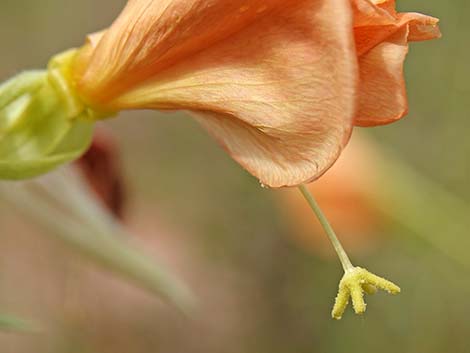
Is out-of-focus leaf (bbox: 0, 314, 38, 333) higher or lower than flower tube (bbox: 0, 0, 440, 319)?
lower

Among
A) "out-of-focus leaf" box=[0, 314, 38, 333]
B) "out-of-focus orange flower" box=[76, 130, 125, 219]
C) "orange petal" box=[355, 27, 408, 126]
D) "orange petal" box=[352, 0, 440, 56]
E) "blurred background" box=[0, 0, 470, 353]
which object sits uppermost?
"orange petal" box=[352, 0, 440, 56]

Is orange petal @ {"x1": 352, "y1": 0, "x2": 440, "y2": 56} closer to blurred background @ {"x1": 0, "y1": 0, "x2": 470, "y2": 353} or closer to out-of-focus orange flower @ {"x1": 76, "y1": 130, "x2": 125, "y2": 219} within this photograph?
out-of-focus orange flower @ {"x1": 76, "y1": 130, "x2": 125, "y2": 219}

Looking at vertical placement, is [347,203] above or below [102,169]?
below

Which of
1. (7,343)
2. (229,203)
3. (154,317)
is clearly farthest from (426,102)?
(7,343)

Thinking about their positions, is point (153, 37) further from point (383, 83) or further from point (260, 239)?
point (260, 239)

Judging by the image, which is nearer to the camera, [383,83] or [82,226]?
[383,83]

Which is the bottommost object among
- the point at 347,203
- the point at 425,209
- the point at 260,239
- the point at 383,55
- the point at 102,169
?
the point at 260,239

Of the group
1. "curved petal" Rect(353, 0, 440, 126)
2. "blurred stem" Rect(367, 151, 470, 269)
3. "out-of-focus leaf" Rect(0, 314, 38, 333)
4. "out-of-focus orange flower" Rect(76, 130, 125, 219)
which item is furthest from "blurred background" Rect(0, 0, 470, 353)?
"curved petal" Rect(353, 0, 440, 126)

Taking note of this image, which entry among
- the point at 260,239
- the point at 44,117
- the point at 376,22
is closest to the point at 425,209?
the point at 260,239
